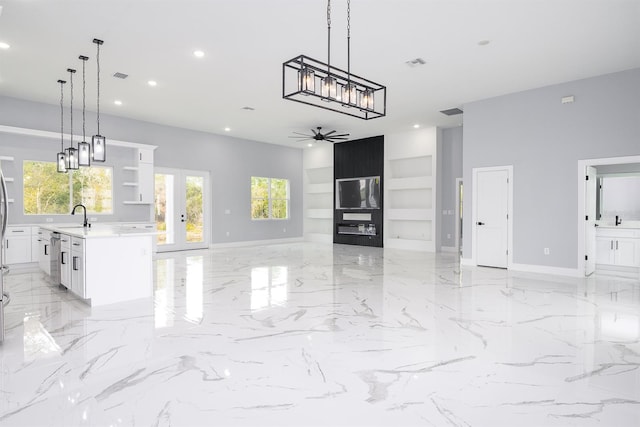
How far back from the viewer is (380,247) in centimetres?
1062

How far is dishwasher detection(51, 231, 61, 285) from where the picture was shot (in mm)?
5180

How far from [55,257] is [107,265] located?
1.51 m

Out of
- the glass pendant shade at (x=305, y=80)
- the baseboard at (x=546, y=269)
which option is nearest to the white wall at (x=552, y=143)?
the baseboard at (x=546, y=269)

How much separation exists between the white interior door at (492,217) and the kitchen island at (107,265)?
5695 mm

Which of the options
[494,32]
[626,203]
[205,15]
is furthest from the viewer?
[626,203]

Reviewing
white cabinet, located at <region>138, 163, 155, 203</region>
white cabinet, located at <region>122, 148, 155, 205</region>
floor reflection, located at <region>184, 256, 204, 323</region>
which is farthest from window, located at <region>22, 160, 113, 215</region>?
floor reflection, located at <region>184, 256, 204, 323</region>

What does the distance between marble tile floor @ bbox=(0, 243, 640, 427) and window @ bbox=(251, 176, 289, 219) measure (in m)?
6.30

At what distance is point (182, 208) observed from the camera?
9828mm

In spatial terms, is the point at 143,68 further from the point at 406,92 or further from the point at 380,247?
the point at 380,247

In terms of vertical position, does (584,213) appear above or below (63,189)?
below

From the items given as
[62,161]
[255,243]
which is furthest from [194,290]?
[255,243]

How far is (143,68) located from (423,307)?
5.20 meters

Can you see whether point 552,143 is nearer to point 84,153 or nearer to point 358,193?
point 358,193

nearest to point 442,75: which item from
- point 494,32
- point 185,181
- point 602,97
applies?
point 494,32
